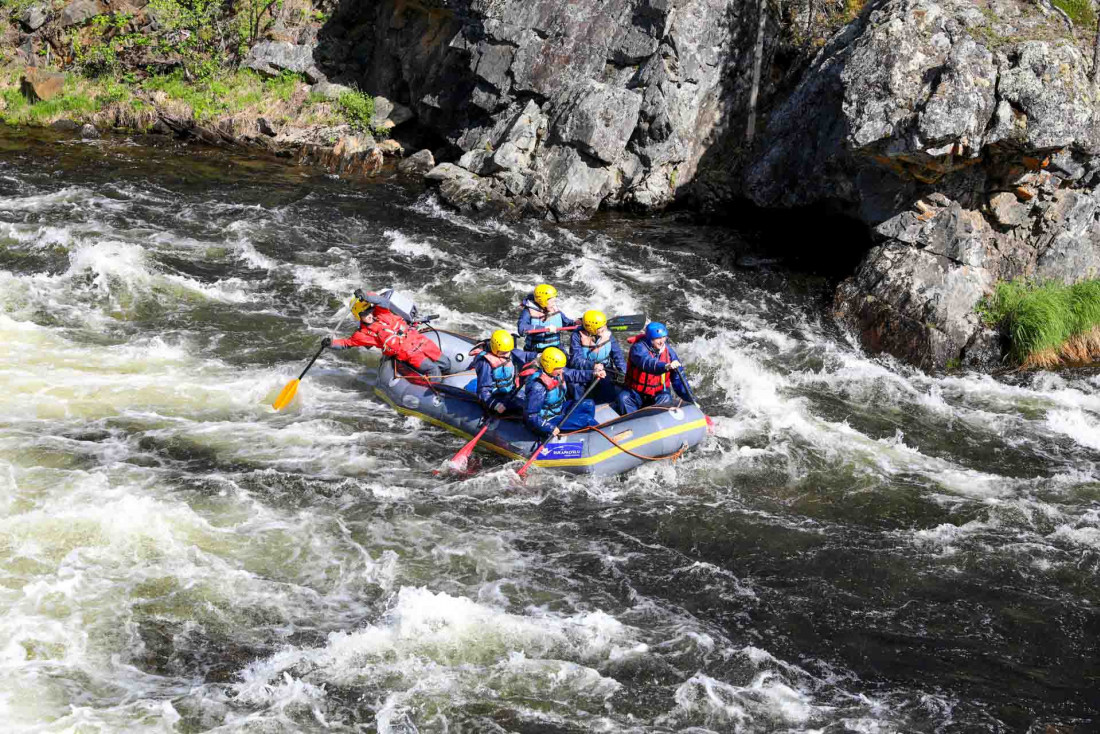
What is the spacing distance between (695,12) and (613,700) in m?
14.2

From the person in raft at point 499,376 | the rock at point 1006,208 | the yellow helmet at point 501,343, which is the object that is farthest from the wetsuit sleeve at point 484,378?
the rock at point 1006,208

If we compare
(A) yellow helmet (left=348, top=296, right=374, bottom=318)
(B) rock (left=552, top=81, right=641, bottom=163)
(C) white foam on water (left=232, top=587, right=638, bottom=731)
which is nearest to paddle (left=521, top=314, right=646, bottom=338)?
(A) yellow helmet (left=348, top=296, right=374, bottom=318)

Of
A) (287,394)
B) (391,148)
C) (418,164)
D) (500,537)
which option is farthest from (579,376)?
(391,148)

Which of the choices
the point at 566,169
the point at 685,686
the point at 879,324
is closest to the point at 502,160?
the point at 566,169

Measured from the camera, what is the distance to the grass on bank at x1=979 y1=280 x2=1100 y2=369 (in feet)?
40.5

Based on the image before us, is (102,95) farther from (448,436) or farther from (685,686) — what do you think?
(685,686)

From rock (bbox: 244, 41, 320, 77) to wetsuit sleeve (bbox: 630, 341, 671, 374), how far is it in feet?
48.4

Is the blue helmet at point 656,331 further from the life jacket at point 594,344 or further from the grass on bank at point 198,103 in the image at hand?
the grass on bank at point 198,103

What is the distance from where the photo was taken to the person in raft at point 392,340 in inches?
432

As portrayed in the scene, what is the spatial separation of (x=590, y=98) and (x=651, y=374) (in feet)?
28.7

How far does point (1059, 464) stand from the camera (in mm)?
10227

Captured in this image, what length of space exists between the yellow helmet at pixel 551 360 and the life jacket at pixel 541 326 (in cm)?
102

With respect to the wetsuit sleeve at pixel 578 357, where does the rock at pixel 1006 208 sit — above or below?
above

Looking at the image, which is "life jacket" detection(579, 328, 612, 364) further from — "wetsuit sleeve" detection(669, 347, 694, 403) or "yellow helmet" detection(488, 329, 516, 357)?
"yellow helmet" detection(488, 329, 516, 357)
